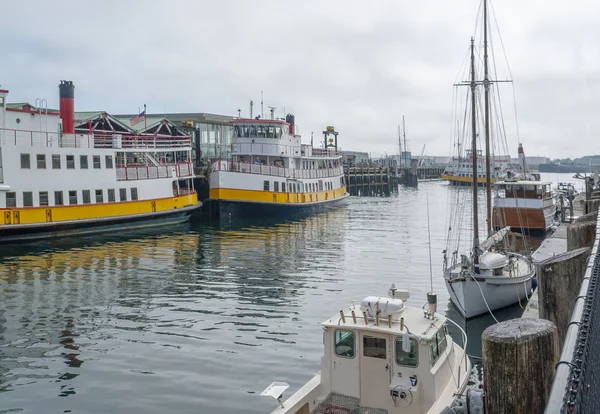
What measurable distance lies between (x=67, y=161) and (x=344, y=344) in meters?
29.5

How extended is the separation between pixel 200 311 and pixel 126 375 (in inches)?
221

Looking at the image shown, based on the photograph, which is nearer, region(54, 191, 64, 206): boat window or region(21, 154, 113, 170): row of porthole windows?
region(21, 154, 113, 170): row of porthole windows

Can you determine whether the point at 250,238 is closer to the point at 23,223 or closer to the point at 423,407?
the point at 23,223

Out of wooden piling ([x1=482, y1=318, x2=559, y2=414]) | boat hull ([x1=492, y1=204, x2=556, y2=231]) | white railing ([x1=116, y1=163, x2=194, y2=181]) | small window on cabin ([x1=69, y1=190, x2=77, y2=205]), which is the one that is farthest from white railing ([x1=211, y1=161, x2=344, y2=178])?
wooden piling ([x1=482, y1=318, x2=559, y2=414])

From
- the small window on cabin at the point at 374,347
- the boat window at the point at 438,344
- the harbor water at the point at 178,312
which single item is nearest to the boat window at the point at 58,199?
the harbor water at the point at 178,312

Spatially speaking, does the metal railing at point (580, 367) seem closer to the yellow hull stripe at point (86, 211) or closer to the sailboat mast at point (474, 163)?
the sailboat mast at point (474, 163)

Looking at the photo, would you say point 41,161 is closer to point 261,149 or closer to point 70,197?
point 70,197

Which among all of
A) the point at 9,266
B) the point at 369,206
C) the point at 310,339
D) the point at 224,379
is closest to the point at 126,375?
the point at 224,379

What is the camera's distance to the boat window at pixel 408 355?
32.5ft

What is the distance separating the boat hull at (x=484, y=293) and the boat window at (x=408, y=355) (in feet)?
28.1

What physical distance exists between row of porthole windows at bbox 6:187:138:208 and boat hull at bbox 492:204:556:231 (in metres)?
23.5

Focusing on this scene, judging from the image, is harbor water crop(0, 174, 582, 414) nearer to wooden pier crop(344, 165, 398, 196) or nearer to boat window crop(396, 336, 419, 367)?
boat window crop(396, 336, 419, 367)

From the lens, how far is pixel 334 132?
2785 inches

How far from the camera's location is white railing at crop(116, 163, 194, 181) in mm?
39250
